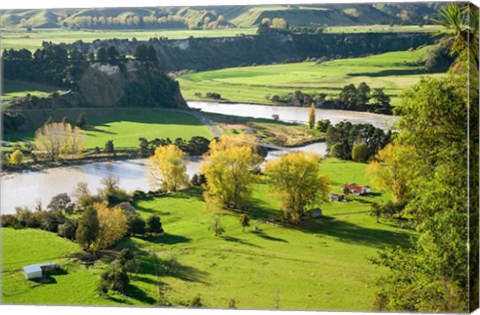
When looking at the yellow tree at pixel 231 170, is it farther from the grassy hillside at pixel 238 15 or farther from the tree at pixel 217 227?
the grassy hillside at pixel 238 15

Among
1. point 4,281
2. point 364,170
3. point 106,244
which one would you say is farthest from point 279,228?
point 4,281

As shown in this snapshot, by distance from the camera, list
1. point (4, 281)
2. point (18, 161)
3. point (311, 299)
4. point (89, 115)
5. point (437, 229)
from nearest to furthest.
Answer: point (437, 229) < point (311, 299) < point (4, 281) < point (18, 161) < point (89, 115)

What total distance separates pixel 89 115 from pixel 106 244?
3.87 meters

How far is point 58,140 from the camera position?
1509cm

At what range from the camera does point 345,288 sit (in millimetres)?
11266

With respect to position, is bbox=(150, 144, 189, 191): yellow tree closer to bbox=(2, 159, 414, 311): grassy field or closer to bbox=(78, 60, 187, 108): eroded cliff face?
bbox=(2, 159, 414, 311): grassy field

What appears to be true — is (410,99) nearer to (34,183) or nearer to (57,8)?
(57,8)

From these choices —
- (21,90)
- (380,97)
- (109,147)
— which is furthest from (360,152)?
(21,90)

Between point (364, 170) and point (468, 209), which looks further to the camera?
point (364, 170)

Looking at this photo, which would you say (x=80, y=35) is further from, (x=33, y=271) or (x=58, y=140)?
(x=33, y=271)

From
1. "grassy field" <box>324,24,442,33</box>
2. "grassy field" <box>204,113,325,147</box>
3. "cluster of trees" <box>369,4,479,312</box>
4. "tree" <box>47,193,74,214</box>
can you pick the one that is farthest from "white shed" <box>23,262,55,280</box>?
"grassy field" <box>324,24,442,33</box>

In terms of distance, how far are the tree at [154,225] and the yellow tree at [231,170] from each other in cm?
133

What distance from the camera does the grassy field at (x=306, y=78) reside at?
1279 cm

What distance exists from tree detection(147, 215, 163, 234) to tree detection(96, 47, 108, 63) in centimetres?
446
